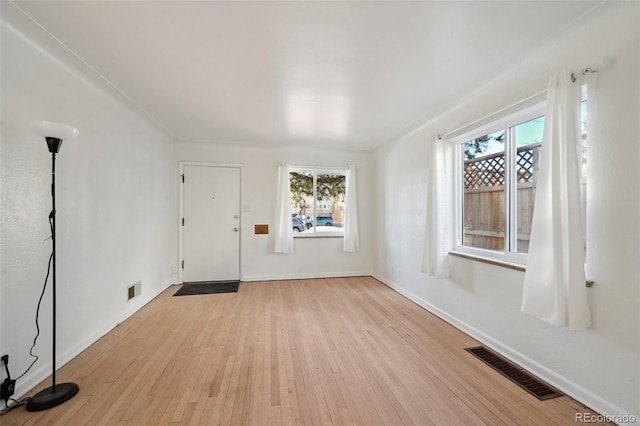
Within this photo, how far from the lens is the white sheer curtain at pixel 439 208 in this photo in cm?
284

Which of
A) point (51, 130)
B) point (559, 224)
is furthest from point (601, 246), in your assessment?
point (51, 130)

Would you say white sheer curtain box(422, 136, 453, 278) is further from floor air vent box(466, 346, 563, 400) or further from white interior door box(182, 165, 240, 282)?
A: white interior door box(182, 165, 240, 282)

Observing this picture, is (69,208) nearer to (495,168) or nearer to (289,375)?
(289,375)

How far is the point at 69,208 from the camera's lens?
2.11 m

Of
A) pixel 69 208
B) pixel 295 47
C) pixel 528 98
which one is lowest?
pixel 69 208

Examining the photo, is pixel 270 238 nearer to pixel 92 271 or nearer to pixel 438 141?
pixel 92 271

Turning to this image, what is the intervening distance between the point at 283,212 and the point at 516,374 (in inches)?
135

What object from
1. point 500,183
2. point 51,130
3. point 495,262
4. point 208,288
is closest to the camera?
point 51,130

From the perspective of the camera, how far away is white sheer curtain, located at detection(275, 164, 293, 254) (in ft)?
14.6

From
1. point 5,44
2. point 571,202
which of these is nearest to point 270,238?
point 5,44

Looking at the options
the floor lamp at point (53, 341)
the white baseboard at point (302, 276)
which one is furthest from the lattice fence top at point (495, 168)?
the floor lamp at point (53, 341)

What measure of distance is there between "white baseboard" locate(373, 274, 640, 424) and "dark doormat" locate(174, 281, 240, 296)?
2906mm

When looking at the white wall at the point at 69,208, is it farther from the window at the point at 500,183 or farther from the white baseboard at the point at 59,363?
the window at the point at 500,183

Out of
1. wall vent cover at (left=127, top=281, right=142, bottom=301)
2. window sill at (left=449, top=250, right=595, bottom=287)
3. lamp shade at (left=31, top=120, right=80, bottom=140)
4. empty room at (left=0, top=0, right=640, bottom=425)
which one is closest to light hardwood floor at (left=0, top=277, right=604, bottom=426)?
empty room at (left=0, top=0, right=640, bottom=425)
